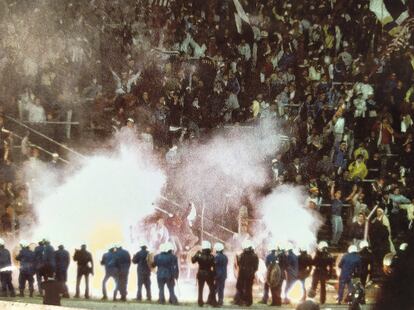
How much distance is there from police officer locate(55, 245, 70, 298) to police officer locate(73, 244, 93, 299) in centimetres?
10

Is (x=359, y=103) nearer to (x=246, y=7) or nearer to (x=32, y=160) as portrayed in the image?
(x=246, y=7)

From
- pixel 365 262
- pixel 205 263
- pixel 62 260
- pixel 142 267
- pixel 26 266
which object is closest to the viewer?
pixel 365 262

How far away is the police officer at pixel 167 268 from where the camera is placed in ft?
20.2

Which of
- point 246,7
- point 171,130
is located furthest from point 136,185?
point 246,7

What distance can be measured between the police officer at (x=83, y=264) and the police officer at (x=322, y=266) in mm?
2181

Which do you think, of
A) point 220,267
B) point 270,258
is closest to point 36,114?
point 220,267

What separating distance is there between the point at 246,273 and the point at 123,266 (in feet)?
3.96

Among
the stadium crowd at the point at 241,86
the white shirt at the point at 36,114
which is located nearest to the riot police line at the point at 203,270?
the stadium crowd at the point at 241,86

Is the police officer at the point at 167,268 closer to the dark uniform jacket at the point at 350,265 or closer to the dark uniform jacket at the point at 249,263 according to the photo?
the dark uniform jacket at the point at 249,263

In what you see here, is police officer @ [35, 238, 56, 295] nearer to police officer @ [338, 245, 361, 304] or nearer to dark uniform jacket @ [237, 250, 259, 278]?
dark uniform jacket @ [237, 250, 259, 278]

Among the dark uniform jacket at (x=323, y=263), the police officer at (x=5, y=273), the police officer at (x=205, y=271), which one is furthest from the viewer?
the police officer at (x=5, y=273)

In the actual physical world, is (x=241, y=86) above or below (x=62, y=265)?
above

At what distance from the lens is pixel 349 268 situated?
5910 millimetres

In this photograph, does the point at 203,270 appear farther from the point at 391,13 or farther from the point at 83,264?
the point at 391,13
